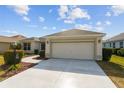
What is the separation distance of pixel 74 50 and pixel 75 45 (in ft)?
1.99

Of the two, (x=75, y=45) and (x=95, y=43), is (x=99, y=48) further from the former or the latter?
(x=75, y=45)

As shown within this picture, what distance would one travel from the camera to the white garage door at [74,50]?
1675cm

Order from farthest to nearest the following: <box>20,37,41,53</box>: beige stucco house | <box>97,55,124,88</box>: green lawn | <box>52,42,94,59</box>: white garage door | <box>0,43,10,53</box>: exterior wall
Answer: <box>0,43,10,53</box>: exterior wall < <box>20,37,41,53</box>: beige stucco house < <box>52,42,94,59</box>: white garage door < <box>97,55,124,88</box>: green lawn

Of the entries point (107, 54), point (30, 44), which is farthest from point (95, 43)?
point (30, 44)

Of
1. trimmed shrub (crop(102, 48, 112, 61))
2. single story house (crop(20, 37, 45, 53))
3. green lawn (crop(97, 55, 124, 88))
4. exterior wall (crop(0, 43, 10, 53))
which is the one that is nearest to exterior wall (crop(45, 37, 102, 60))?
trimmed shrub (crop(102, 48, 112, 61))

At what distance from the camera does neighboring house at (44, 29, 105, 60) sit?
53.4 feet

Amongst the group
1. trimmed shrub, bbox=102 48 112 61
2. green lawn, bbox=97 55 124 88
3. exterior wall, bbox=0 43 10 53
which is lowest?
green lawn, bbox=97 55 124 88

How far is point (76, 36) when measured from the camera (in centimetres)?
1680

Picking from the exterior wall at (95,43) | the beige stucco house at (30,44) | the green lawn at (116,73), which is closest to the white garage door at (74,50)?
the exterior wall at (95,43)

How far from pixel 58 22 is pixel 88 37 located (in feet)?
38.3

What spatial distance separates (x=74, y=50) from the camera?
1727 centimetres

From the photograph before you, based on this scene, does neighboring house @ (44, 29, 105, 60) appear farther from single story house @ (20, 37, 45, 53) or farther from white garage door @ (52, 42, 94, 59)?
single story house @ (20, 37, 45, 53)
